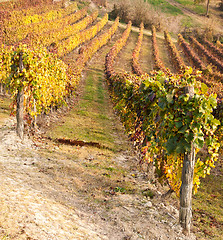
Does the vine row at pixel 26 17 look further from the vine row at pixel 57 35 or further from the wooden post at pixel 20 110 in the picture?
the wooden post at pixel 20 110

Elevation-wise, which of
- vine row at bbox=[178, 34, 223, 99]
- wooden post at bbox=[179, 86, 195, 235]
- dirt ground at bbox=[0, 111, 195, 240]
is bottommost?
Result: dirt ground at bbox=[0, 111, 195, 240]

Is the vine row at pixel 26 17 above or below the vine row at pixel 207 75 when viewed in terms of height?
above

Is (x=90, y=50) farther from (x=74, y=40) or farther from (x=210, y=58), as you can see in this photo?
(x=210, y=58)

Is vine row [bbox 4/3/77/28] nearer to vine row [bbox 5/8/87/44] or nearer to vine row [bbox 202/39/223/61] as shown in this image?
vine row [bbox 5/8/87/44]

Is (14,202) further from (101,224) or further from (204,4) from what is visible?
(204,4)

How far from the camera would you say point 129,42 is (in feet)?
142

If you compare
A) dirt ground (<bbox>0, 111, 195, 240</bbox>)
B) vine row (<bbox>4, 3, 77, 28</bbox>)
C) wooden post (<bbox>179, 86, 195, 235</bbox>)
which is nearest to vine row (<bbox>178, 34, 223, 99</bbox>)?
dirt ground (<bbox>0, 111, 195, 240</bbox>)

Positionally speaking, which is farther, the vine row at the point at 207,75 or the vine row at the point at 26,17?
the vine row at the point at 26,17

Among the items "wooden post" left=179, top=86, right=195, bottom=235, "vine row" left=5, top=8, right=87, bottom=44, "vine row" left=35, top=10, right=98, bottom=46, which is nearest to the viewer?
"wooden post" left=179, top=86, right=195, bottom=235

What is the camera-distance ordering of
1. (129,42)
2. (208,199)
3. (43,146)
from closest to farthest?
1. (208,199)
2. (43,146)
3. (129,42)

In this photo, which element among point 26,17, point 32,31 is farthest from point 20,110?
point 26,17

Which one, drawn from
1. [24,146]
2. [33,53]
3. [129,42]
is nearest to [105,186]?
[24,146]

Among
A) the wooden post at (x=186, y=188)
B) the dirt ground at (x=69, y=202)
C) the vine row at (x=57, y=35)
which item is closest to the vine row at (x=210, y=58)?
the vine row at (x=57, y=35)

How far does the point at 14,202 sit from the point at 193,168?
2.97 meters
